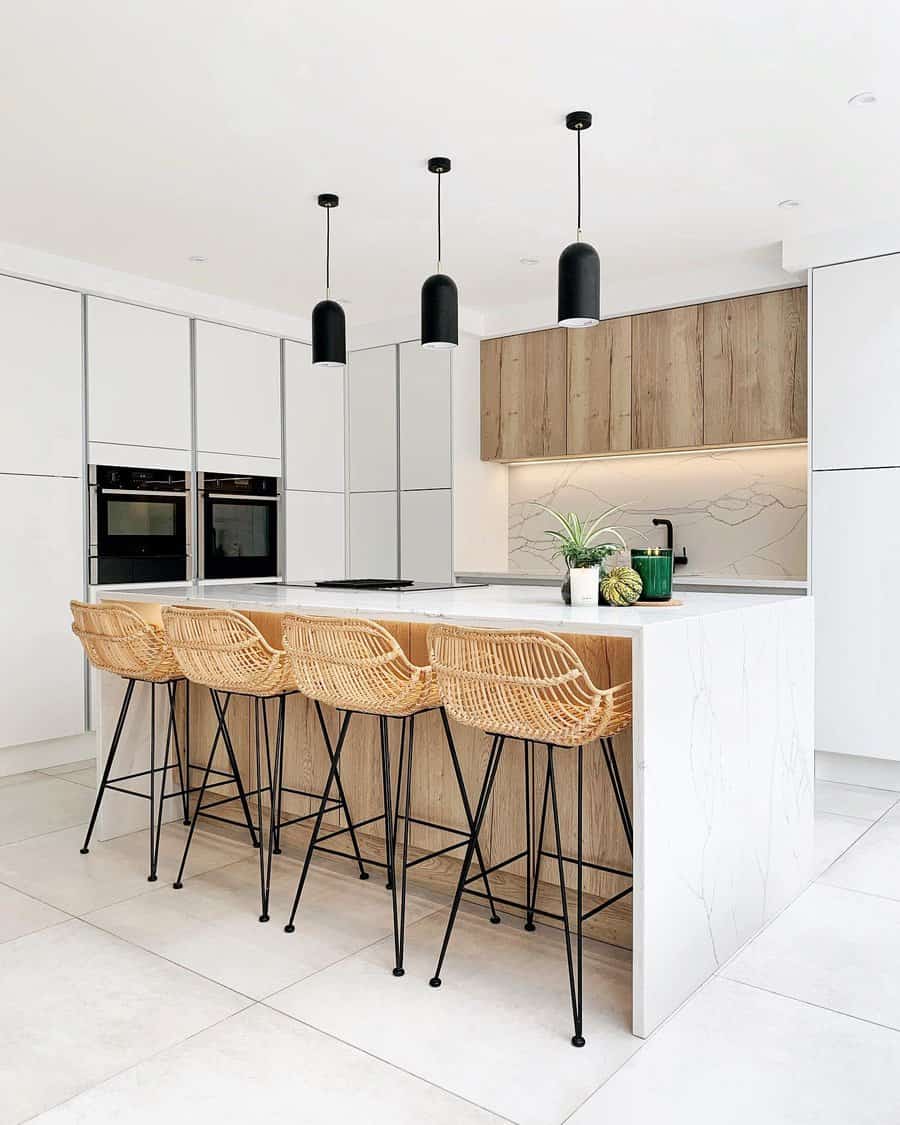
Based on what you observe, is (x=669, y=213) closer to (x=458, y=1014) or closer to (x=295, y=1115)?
(x=458, y=1014)

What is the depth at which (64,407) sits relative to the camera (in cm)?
463

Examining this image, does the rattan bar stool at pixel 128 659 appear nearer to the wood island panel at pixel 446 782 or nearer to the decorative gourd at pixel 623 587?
the wood island panel at pixel 446 782

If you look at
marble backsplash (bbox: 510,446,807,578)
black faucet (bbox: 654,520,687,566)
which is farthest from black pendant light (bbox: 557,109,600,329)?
black faucet (bbox: 654,520,687,566)

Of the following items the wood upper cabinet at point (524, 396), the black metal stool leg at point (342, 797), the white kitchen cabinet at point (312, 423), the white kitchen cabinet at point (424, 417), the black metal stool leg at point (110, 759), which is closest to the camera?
the black metal stool leg at point (342, 797)

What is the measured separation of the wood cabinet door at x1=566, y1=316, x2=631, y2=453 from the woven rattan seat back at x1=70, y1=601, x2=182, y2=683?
9.41 feet

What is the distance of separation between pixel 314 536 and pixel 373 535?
15.0 inches

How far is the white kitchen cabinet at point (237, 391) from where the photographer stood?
5.29 metres

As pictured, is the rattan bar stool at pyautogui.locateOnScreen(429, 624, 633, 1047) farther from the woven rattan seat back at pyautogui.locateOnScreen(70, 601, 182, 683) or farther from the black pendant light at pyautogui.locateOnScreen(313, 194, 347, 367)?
the black pendant light at pyautogui.locateOnScreen(313, 194, 347, 367)

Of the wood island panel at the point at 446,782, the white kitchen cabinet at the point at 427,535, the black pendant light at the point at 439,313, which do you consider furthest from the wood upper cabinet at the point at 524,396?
the wood island panel at the point at 446,782

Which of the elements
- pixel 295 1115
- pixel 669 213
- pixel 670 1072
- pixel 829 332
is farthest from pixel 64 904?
pixel 829 332

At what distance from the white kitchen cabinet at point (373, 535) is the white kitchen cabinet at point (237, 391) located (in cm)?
69

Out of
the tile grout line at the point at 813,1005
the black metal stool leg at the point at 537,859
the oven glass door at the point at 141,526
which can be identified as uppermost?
the oven glass door at the point at 141,526

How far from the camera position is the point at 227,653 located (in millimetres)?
2914

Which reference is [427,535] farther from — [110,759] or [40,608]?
[110,759]
